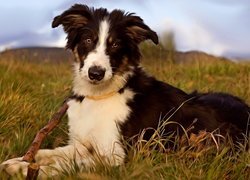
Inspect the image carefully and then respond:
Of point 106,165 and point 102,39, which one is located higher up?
point 102,39

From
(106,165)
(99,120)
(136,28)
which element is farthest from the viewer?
(136,28)

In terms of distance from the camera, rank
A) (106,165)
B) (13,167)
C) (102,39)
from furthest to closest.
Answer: (102,39) → (13,167) → (106,165)

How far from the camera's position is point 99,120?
551cm

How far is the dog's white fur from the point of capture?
17.0 ft

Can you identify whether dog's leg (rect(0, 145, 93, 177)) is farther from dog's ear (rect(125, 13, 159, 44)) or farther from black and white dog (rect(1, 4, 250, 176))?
dog's ear (rect(125, 13, 159, 44))

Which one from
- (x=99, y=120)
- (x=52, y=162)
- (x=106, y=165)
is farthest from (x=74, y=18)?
(x=106, y=165)

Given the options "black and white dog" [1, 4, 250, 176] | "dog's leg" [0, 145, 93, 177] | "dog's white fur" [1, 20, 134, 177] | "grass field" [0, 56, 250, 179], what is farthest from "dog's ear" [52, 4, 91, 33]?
"dog's leg" [0, 145, 93, 177]

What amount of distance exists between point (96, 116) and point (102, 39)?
2.73 feet

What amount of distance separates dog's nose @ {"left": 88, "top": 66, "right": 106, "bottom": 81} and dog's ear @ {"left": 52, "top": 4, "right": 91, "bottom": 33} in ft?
2.64

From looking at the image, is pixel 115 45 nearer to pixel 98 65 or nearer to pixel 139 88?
pixel 98 65

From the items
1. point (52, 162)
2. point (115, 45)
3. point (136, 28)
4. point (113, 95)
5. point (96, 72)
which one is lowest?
point (52, 162)

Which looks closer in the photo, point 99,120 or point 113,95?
point 99,120

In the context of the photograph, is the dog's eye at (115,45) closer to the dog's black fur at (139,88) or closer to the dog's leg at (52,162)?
the dog's black fur at (139,88)

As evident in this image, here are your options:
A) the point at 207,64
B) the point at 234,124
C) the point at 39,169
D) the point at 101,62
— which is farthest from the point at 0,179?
the point at 207,64
